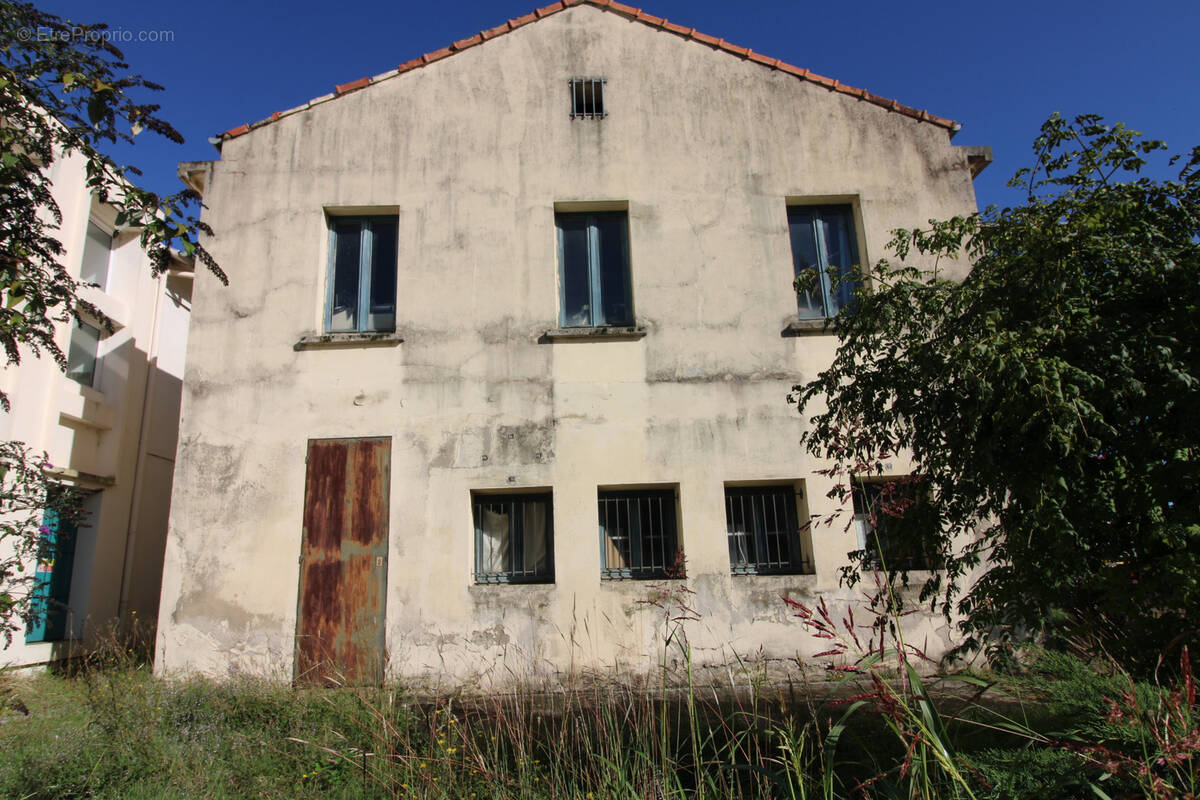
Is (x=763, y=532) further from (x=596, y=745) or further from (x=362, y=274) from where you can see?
(x=362, y=274)

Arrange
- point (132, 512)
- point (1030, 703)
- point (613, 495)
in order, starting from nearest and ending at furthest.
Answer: point (1030, 703), point (613, 495), point (132, 512)

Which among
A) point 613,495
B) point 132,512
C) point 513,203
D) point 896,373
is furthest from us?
point 132,512

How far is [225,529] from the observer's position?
8016 millimetres

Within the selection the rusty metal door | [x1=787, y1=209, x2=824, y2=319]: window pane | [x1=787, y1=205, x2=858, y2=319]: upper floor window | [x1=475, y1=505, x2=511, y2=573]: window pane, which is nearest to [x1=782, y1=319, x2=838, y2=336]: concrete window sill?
[x1=787, y1=209, x2=824, y2=319]: window pane

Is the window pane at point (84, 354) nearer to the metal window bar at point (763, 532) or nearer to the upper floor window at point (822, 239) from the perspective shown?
the metal window bar at point (763, 532)

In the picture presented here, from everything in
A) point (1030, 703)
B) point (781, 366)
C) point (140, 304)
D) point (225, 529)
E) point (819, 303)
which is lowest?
point (1030, 703)

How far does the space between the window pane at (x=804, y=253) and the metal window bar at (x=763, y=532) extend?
218 centimetres

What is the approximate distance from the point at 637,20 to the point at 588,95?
121 cm

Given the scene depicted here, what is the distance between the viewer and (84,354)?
992cm

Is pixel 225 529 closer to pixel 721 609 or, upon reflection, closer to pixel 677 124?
pixel 721 609

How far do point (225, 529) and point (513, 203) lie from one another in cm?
487

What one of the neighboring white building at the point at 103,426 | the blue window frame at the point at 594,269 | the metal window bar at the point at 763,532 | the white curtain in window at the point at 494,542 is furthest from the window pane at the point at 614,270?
the neighboring white building at the point at 103,426

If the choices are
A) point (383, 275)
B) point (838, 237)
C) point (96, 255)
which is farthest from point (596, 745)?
point (96, 255)

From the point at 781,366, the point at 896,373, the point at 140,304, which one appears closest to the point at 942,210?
the point at 781,366
